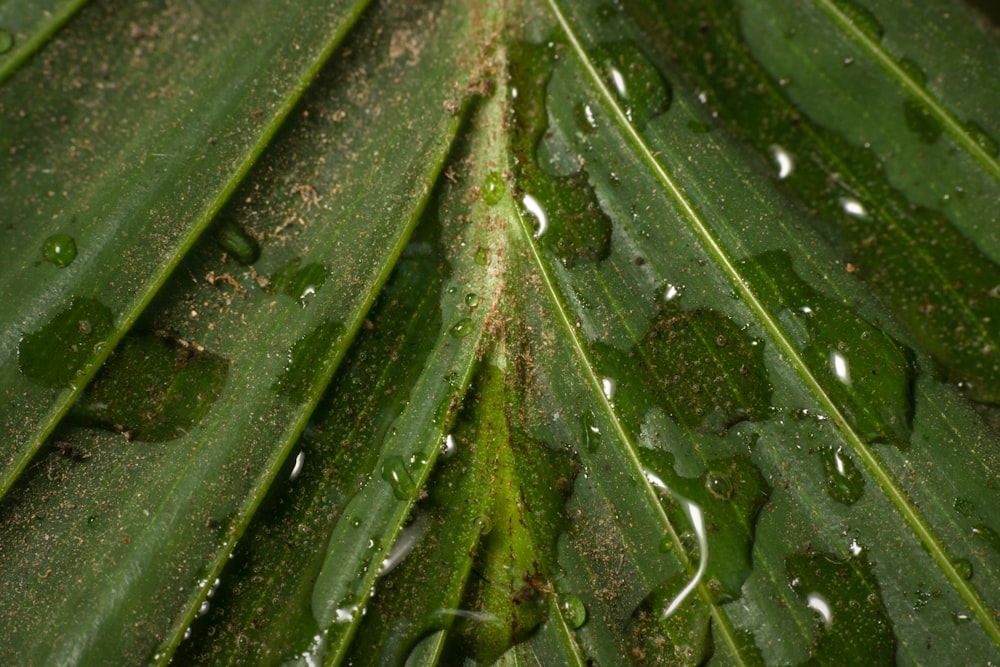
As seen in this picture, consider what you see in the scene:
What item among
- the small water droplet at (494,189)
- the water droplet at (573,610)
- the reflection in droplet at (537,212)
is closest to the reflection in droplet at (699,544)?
the water droplet at (573,610)

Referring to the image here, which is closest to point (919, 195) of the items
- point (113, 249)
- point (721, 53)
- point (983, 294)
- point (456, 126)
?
point (983, 294)

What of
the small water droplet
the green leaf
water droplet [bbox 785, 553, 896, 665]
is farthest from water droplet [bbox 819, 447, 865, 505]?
the small water droplet

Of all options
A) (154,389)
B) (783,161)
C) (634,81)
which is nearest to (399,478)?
(154,389)

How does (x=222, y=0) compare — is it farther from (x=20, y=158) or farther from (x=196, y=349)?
(x=196, y=349)

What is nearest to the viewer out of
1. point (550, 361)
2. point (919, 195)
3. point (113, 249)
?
point (113, 249)

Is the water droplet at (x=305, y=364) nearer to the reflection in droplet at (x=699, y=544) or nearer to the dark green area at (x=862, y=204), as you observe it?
the reflection in droplet at (x=699, y=544)

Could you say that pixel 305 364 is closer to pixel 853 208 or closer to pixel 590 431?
pixel 590 431
